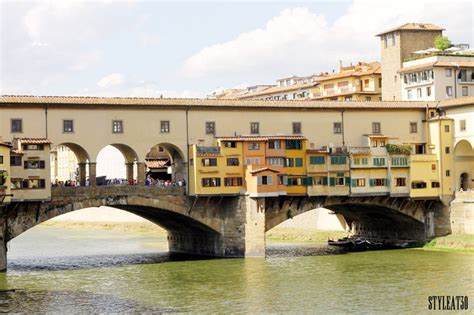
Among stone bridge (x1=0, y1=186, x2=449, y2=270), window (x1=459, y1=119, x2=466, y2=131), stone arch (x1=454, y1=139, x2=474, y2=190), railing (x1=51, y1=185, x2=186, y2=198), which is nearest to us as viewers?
stone bridge (x1=0, y1=186, x2=449, y2=270)

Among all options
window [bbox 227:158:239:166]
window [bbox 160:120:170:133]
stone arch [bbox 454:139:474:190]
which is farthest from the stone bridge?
window [bbox 160:120:170:133]

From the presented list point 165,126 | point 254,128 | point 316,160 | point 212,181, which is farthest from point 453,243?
point 165,126

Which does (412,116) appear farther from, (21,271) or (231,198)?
(21,271)

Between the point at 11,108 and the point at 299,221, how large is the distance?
3130cm

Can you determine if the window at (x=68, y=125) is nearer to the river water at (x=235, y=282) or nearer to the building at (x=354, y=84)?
the river water at (x=235, y=282)

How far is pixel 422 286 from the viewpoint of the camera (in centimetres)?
5156

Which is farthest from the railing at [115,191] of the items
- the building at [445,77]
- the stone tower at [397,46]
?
the stone tower at [397,46]

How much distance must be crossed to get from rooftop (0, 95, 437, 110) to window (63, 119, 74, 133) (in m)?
0.91

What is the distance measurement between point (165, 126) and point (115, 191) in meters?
5.53

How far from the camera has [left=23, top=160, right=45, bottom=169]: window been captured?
59438 mm

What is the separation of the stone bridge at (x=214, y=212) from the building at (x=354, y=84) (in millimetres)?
28292

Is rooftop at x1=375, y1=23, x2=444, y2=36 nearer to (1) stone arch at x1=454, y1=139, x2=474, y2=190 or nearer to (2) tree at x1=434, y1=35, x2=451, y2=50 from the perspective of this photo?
(2) tree at x1=434, y1=35, x2=451, y2=50

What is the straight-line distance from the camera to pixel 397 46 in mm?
92625

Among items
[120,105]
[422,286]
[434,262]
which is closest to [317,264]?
[434,262]
